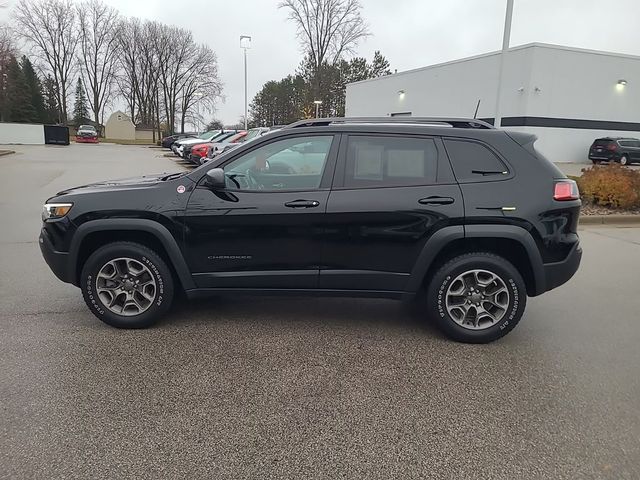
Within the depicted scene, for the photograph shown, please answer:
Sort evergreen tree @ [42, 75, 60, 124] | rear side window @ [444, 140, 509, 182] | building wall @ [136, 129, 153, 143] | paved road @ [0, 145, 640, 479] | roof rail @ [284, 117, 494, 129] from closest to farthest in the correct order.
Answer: paved road @ [0, 145, 640, 479] → rear side window @ [444, 140, 509, 182] → roof rail @ [284, 117, 494, 129] → evergreen tree @ [42, 75, 60, 124] → building wall @ [136, 129, 153, 143]

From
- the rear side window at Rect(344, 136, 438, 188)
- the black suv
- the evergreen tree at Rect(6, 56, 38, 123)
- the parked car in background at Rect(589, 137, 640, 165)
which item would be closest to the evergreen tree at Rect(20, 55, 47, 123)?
the evergreen tree at Rect(6, 56, 38, 123)

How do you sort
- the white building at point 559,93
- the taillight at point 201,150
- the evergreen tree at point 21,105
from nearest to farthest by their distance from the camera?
the taillight at point 201,150 < the white building at point 559,93 < the evergreen tree at point 21,105

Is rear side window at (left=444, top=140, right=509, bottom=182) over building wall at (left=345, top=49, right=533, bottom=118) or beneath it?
beneath

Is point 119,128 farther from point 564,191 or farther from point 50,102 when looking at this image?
point 564,191

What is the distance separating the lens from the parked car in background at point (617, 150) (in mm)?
24375

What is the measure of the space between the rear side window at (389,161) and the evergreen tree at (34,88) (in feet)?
253

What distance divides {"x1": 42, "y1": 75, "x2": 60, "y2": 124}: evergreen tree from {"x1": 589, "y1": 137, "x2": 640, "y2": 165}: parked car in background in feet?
236

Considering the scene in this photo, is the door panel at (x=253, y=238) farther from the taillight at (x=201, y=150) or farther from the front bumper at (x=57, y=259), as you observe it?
the taillight at (x=201, y=150)

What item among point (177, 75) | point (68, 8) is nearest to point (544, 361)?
point (177, 75)

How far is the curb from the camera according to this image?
10133 millimetres

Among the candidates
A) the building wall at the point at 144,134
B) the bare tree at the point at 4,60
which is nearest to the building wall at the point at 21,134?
the bare tree at the point at 4,60

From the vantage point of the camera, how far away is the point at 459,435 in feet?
9.12

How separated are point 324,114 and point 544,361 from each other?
54.0m

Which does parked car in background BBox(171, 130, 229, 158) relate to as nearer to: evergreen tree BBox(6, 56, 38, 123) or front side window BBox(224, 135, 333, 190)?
front side window BBox(224, 135, 333, 190)
